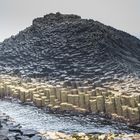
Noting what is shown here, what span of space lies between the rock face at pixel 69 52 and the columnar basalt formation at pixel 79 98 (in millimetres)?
2508

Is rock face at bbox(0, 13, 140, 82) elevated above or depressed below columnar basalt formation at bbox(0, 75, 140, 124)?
above

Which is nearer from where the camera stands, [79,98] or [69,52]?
[79,98]

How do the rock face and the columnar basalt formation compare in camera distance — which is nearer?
the columnar basalt formation

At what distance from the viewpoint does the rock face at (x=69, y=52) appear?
1141 inches

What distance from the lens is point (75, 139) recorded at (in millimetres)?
16766

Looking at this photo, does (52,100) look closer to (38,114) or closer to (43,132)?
(38,114)

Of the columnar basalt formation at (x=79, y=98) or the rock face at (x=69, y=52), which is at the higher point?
the rock face at (x=69, y=52)

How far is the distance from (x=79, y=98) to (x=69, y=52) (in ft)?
34.4

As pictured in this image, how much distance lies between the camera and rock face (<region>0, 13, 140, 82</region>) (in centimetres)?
2898

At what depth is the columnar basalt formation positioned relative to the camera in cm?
2077

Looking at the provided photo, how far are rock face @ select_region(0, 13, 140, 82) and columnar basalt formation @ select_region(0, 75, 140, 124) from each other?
2508mm

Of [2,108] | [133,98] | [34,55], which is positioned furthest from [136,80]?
[34,55]

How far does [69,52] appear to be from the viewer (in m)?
32.8

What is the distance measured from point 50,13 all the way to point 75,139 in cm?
2789
